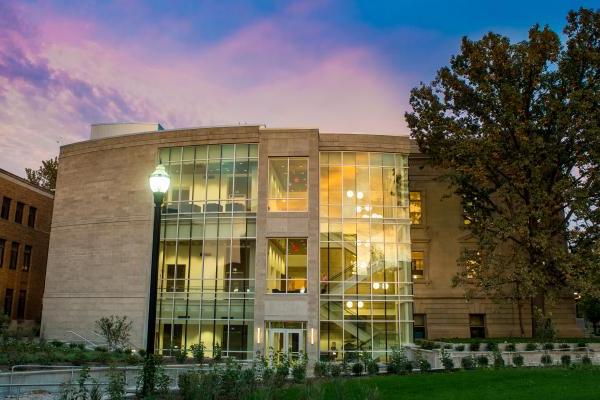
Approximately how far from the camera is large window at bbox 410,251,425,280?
129 ft

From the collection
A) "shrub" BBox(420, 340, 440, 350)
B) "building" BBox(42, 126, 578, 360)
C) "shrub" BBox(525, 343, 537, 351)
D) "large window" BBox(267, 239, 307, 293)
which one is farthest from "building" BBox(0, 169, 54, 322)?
"shrub" BBox(525, 343, 537, 351)

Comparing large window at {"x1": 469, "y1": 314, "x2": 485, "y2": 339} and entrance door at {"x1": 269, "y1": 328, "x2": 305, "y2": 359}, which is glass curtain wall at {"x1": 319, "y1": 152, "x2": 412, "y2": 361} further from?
large window at {"x1": 469, "y1": 314, "x2": 485, "y2": 339}

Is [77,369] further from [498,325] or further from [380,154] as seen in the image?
[498,325]

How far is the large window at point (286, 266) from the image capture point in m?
33.6

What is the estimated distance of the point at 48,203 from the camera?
52844 mm

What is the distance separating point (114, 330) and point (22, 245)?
21.1 meters

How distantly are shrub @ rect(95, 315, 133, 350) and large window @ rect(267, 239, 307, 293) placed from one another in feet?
29.3

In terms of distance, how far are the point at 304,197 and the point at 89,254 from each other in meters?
14.8

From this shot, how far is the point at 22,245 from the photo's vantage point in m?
48.2

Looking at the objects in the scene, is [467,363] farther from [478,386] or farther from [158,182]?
[158,182]

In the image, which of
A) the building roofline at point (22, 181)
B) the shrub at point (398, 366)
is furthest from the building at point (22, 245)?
the shrub at point (398, 366)

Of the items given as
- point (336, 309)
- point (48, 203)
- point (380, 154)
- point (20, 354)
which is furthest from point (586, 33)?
point (48, 203)

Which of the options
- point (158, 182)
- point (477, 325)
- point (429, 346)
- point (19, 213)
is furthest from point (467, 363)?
point (19, 213)

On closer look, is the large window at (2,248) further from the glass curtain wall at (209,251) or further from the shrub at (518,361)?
the shrub at (518,361)
